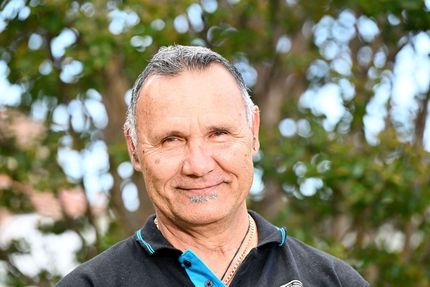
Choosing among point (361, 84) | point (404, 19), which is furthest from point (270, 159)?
point (404, 19)

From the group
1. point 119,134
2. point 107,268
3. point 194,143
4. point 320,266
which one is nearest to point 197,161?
point 194,143

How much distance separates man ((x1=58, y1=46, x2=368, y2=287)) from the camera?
9.09ft

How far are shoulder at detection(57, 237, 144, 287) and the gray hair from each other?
344mm

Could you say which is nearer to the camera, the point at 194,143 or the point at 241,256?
the point at 194,143

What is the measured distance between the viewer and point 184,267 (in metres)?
2.81

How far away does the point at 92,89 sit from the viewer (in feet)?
19.1

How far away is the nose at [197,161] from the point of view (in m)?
2.76

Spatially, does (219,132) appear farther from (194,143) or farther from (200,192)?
(200,192)

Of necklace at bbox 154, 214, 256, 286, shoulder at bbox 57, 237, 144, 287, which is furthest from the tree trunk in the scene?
shoulder at bbox 57, 237, 144, 287

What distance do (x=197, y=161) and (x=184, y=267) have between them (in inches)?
13.0

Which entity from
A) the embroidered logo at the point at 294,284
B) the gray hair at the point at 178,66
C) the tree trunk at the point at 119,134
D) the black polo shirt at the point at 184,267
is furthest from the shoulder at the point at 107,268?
the tree trunk at the point at 119,134

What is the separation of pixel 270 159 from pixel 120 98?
1033mm

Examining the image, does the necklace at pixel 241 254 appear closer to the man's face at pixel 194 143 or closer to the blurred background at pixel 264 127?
the man's face at pixel 194 143

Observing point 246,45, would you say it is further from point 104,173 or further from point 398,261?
point 398,261
